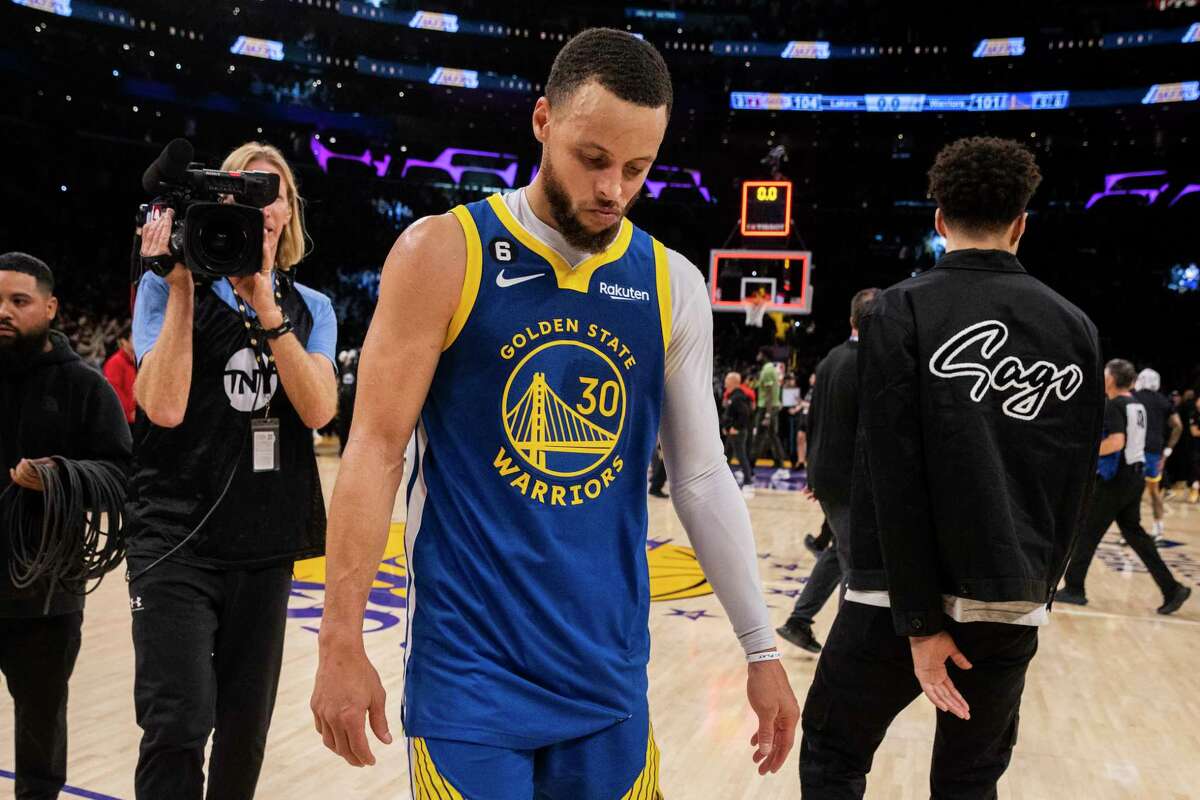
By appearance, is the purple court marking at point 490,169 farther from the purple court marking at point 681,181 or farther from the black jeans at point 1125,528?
the black jeans at point 1125,528

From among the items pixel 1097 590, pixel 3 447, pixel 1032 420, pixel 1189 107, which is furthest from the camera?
pixel 1189 107

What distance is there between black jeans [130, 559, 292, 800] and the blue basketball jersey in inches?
36.3

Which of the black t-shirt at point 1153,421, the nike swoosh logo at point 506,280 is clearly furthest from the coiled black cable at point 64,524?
the black t-shirt at point 1153,421

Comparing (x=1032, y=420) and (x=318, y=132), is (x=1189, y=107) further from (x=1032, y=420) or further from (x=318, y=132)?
(x=1032, y=420)

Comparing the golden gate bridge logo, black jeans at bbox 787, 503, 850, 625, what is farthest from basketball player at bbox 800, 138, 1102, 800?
black jeans at bbox 787, 503, 850, 625

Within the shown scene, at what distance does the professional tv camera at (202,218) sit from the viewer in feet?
7.45

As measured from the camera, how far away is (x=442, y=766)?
1462 mm

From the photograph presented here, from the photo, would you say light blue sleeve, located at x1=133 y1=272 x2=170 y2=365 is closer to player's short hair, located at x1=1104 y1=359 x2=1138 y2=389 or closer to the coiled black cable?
the coiled black cable

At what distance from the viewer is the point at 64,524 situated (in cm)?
284

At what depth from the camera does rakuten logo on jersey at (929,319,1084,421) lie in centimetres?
215

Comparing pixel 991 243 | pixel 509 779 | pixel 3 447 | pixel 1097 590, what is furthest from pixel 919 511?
pixel 1097 590

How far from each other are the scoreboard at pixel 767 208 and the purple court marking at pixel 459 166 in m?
10.9

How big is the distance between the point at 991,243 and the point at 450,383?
54.3 inches

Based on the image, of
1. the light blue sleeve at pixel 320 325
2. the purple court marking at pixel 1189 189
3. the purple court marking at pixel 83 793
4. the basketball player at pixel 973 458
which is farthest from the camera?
the purple court marking at pixel 1189 189
